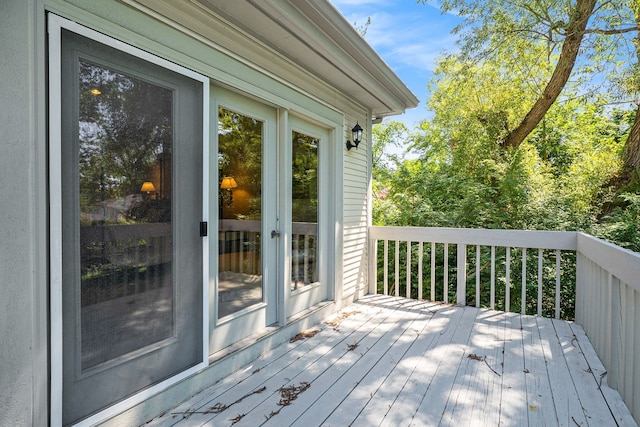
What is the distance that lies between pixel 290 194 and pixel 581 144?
8175 millimetres

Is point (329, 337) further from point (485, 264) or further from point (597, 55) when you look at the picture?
point (597, 55)

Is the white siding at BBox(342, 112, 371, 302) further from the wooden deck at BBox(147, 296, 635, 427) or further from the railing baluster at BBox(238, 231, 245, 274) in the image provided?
the railing baluster at BBox(238, 231, 245, 274)

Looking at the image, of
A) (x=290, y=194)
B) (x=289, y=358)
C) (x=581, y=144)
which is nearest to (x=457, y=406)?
(x=289, y=358)

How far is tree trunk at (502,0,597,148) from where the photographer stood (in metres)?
5.37

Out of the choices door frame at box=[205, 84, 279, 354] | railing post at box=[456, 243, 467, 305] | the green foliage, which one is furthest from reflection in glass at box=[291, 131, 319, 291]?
railing post at box=[456, 243, 467, 305]

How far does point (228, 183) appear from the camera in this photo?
2619 millimetres

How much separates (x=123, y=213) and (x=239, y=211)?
0.97m

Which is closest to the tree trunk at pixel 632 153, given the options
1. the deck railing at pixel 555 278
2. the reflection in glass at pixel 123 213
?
the deck railing at pixel 555 278

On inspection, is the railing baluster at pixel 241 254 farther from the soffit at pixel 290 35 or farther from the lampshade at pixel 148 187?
the soffit at pixel 290 35

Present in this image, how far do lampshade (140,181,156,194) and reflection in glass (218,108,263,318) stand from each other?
1.91ft

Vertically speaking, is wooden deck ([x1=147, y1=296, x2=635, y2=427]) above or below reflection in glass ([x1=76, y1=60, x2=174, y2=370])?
below

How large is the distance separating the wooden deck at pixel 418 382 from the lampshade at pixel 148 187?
1.27 meters

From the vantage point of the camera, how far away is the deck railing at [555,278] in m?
2.09

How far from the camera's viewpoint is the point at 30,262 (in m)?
1.49
